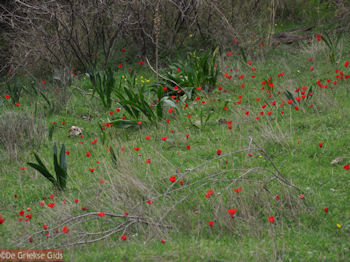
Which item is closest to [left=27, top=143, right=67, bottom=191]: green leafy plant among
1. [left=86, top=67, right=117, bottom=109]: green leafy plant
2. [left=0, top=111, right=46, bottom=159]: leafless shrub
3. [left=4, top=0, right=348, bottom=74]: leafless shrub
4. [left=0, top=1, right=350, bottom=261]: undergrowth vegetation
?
[left=0, top=1, right=350, bottom=261]: undergrowth vegetation

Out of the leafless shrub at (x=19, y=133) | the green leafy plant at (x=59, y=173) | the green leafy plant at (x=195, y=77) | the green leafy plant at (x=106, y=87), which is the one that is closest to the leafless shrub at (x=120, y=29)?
the green leafy plant at (x=195, y=77)

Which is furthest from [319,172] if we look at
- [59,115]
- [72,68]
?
[72,68]

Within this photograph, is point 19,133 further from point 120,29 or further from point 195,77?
point 120,29

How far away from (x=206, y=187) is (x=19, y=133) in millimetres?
2999

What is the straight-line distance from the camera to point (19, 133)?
572 centimetres

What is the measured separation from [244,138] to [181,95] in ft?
7.71

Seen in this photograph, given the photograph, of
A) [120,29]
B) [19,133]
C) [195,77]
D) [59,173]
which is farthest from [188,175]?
[120,29]

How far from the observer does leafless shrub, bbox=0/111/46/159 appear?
18.3 ft

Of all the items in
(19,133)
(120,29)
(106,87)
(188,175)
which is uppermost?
(120,29)

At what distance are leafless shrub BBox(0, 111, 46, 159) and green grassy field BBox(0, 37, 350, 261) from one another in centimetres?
11

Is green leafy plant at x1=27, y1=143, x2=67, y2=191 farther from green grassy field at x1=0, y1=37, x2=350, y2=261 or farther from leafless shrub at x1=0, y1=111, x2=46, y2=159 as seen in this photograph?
leafless shrub at x1=0, y1=111, x2=46, y2=159

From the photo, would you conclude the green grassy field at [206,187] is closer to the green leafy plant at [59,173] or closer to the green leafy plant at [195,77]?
the green leafy plant at [59,173]

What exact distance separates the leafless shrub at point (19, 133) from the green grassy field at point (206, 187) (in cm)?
11

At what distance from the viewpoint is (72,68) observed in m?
9.40
